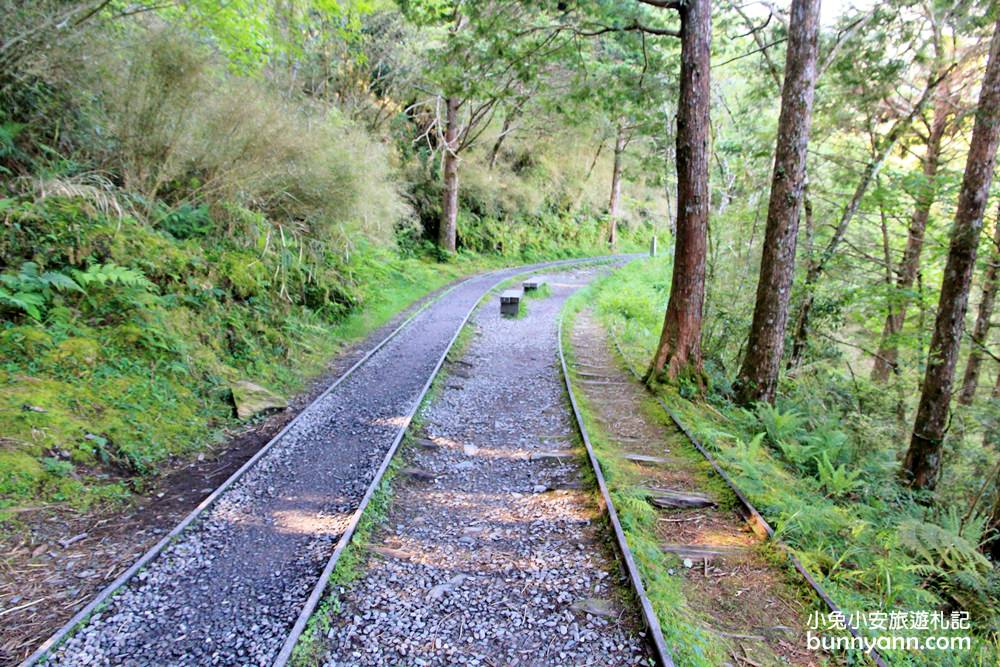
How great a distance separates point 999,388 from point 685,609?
32.8 feet

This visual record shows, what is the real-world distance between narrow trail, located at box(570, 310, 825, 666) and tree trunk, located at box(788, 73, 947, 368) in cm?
437

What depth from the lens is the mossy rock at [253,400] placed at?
278 inches

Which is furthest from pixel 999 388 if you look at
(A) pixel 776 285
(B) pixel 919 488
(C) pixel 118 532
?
(C) pixel 118 532

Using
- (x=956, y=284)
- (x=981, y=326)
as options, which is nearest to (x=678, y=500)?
(x=956, y=284)

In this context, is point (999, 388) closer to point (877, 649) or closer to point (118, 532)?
point (877, 649)

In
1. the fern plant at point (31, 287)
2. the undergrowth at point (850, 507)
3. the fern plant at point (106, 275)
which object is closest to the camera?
the undergrowth at point (850, 507)

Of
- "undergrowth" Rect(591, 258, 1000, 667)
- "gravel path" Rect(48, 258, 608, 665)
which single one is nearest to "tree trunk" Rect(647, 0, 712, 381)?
"undergrowth" Rect(591, 258, 1000, 667)

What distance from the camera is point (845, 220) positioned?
9.27 metres

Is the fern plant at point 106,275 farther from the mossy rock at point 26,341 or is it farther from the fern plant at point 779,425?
the fern plant at point 779,425

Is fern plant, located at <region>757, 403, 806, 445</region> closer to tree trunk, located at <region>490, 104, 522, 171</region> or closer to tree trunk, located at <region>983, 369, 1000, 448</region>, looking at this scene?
tree trunk, located at <region>983, 369, 1000, 448</region>

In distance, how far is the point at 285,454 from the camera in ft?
19.9

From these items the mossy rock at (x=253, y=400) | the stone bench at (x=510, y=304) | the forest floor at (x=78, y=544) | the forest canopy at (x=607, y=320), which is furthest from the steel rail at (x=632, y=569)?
the stone bench at (x=510, y=304)

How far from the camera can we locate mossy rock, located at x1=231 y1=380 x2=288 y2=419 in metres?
7.05

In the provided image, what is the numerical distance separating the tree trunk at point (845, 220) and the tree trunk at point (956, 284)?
7.25 ft
